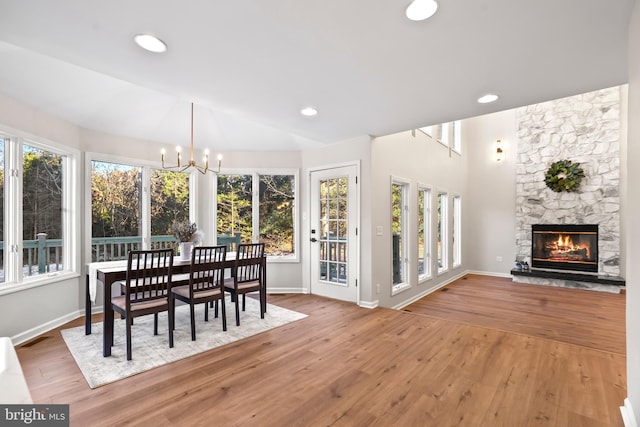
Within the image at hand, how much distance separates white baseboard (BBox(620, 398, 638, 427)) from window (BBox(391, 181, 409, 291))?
2887 millimetres

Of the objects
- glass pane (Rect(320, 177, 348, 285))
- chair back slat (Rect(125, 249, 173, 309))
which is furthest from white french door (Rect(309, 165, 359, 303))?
chair back slat (Rect(125, 249, 173, 309))

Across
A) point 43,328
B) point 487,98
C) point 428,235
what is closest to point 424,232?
point 428,235

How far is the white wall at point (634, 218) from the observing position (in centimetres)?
160

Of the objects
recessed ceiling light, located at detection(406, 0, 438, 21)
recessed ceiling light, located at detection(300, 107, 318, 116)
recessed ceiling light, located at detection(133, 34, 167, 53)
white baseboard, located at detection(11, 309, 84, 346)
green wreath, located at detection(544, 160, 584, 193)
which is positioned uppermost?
recessed ceiling light, located at detection(133, 34, 167, 53)

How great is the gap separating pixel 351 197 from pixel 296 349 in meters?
2.29

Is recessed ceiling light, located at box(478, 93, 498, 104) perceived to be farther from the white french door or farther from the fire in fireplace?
the fire in fireplace

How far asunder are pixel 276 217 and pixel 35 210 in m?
3.06

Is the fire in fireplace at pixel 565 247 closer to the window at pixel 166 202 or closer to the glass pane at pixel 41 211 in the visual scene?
the window at pixel 166 202

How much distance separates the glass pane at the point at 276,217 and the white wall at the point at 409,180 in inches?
62.6

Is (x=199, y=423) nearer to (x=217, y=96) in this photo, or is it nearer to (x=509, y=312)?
(x=217, y=96)

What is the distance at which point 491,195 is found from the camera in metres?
7.29

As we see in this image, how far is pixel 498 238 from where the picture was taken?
7.16m

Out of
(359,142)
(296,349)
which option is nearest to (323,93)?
(359,142)

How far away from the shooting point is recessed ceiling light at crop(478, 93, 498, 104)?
279 centimetres
